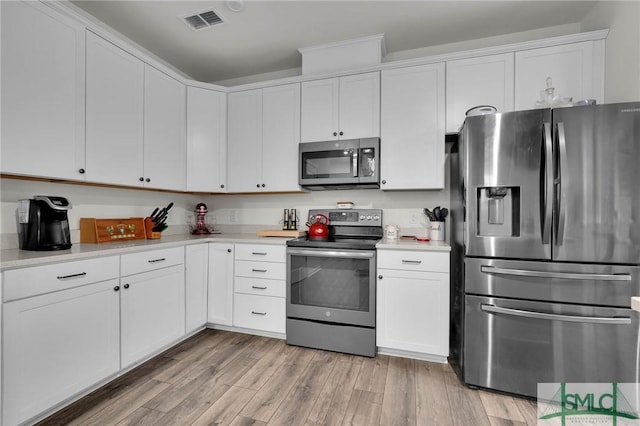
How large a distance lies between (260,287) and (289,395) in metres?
0.97

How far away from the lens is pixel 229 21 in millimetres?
2398

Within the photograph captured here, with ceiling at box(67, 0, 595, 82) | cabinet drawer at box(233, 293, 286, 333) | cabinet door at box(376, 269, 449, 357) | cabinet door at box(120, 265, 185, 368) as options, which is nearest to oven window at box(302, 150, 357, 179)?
cabinet door at box(376, 269, 449, 357)

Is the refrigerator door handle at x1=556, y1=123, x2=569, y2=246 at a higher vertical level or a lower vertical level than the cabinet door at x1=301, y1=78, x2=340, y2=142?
lower

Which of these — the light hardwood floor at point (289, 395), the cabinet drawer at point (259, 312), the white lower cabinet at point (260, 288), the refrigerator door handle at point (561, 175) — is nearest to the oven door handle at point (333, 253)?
the white lower cabinet at point (260, 288)

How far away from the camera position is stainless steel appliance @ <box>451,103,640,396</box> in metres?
1.61

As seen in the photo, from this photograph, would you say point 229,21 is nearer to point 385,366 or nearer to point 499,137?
point 499,137

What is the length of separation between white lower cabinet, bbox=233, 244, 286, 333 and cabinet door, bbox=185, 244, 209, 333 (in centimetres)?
30

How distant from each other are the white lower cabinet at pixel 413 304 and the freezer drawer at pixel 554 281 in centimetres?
28

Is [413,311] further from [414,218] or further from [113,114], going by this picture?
→ [113,114]

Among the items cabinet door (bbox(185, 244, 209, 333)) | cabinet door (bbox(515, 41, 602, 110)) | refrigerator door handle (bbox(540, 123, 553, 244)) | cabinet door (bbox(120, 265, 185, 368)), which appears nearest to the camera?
refrigerator door handle (bbox(540, 123, 553, 244))

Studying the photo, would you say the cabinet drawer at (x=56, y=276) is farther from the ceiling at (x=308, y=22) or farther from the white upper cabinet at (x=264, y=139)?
the ceiling at (x=308, y=22)

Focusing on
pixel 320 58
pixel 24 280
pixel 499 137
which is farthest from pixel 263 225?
pixel 499 137

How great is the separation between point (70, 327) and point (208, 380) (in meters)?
0.88

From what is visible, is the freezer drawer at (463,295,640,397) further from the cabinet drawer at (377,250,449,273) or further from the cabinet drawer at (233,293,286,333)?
the cabinet drawer at (233,293,286,333)
